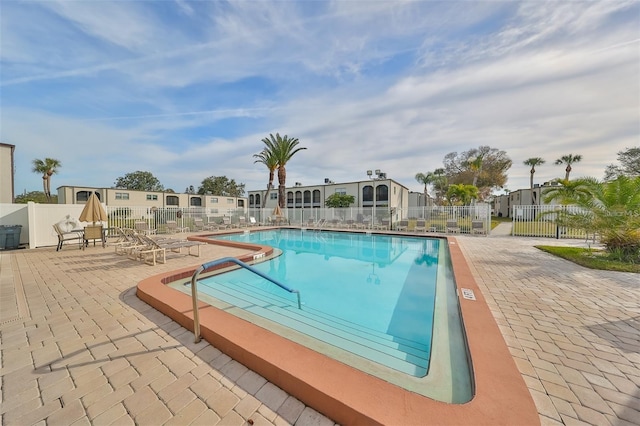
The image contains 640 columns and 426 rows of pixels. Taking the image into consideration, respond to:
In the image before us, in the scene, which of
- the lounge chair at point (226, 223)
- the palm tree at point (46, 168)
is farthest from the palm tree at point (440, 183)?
the palm tree at point (46, 168)

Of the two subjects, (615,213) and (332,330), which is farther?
(615,213)

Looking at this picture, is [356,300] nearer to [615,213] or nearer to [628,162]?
[615,213]

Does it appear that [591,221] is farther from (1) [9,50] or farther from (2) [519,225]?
(1) [9,50]

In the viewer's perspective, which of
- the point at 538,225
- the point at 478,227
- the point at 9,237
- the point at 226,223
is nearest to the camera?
the point at 9,237

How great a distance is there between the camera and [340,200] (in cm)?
2758

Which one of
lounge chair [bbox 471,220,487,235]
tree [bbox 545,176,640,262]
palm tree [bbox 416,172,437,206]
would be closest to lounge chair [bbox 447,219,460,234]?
lounge chair [bbox 471,220,487,235]

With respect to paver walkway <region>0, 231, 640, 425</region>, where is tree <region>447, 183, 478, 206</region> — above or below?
A: above

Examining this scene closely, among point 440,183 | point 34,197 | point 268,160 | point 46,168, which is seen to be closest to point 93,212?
point 268,160

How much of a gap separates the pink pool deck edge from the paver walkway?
4.1 inches

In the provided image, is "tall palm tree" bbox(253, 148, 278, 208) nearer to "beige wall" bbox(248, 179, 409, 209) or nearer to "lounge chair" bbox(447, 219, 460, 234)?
"beige wall" bbox(248, 179, 409, 209)

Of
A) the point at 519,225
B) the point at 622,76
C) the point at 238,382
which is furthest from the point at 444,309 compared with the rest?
the point at 519,225

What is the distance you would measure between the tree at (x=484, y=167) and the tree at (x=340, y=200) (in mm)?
18373

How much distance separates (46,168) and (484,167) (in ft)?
187

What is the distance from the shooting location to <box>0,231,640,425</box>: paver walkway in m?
1.60
